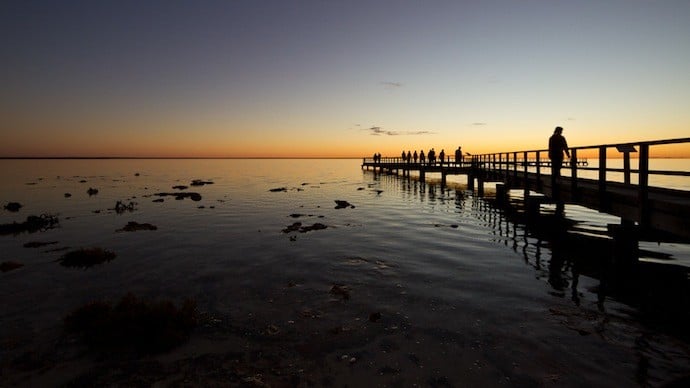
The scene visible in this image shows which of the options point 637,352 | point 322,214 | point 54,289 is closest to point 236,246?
point 54,289

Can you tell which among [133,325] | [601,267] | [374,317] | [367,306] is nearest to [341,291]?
[367,306]

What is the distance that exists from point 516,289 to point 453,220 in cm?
1070

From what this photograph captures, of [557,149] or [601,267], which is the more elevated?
[557,149]

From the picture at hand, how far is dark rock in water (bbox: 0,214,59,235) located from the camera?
18.4m

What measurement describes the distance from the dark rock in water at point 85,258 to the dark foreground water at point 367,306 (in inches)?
14.6

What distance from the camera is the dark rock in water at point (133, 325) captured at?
22.0 ft

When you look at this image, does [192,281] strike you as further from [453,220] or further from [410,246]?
[453,220]

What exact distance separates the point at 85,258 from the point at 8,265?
228 cm

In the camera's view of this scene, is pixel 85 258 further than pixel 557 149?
No

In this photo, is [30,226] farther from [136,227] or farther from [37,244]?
[136,227]

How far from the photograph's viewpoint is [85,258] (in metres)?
12.4

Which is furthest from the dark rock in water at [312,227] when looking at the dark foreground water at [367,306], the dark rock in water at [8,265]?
the dark rock in water at [8,265]

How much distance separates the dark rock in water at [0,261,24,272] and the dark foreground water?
0.46 m

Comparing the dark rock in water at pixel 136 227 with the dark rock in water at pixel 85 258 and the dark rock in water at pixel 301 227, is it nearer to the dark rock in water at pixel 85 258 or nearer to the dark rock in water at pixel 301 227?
the dark rock in water at pixel 85 258
